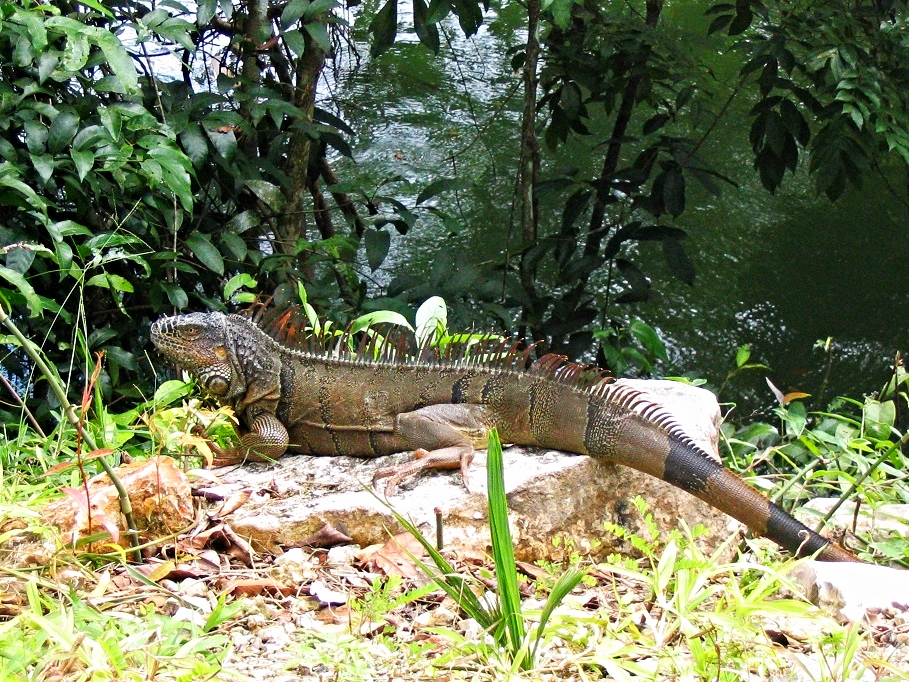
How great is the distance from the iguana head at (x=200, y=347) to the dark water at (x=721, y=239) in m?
3.01

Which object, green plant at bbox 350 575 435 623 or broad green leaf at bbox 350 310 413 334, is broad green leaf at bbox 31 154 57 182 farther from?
green plant at bbox 350 575 435 623

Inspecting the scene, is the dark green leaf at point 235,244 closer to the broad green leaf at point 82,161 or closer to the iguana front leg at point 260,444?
the broad green leaf at point 82,161

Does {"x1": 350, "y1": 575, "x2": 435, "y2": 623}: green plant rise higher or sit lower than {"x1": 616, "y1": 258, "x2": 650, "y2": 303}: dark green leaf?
lower

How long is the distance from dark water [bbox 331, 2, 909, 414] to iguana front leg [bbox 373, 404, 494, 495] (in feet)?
10.2

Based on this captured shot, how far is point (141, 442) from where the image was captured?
376 cm

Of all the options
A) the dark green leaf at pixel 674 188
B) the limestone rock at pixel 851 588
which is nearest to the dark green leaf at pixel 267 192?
the dark green leaf at pixel 674 188

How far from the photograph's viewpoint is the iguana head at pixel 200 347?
316 cm

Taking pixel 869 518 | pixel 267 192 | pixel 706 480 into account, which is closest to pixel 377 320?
pixel 267 192

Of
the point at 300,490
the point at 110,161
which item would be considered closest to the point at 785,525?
the point at 300,490

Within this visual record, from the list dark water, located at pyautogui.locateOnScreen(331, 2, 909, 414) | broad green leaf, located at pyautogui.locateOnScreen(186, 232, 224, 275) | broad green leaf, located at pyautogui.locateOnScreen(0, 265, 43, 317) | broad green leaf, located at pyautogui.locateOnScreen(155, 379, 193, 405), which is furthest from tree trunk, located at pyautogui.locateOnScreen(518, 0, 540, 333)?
broad green leaf, located at pyautogui.locateOnScreen(0, 265, 43, 317)

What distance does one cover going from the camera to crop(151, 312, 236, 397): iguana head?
3156 mm

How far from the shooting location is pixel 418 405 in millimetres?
3146

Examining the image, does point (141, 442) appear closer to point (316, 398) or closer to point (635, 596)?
point (316, 398)

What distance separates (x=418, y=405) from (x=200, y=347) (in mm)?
730
